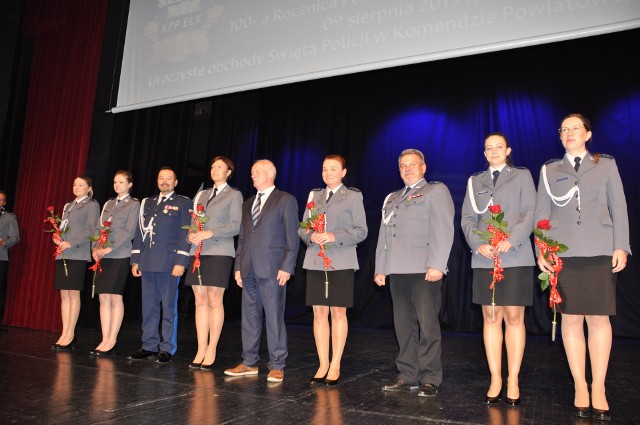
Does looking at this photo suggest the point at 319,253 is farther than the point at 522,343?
Yes

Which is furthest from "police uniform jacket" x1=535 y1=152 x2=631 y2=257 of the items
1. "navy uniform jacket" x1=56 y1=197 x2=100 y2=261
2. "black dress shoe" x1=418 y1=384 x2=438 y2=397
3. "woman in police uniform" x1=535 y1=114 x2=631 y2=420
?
"navy uniform jacket" x1=56 y1=197 x2=100 y2=261

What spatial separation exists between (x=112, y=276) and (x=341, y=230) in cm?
232

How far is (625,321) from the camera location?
21.8ft

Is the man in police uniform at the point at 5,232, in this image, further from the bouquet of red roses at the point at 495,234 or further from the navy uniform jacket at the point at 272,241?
the bouquet of red roses at the point at 495,234

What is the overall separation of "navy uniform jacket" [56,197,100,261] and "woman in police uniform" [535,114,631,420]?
3.93 meters

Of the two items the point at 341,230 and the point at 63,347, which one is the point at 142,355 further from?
the point at 341,230

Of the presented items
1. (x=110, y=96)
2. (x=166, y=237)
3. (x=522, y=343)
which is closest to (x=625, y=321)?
(x=522, y=343)

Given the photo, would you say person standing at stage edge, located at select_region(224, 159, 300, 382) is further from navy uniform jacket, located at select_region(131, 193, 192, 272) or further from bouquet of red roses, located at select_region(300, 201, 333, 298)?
navy uniform jacket, located at select_region(131, 193, 192, 272)

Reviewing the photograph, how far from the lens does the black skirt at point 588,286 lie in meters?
2.75

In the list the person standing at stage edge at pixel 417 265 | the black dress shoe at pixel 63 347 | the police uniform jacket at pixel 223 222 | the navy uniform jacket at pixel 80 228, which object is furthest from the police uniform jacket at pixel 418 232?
the black dress shoe at pixel 63 347

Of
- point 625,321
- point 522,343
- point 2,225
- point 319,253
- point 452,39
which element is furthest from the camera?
point 625,321

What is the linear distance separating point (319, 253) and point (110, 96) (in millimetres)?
4688

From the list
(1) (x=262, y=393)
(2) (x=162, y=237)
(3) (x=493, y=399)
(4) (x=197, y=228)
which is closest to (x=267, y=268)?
(4) (x=197, y=228)

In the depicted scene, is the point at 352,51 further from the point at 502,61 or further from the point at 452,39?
the point at 502,61
